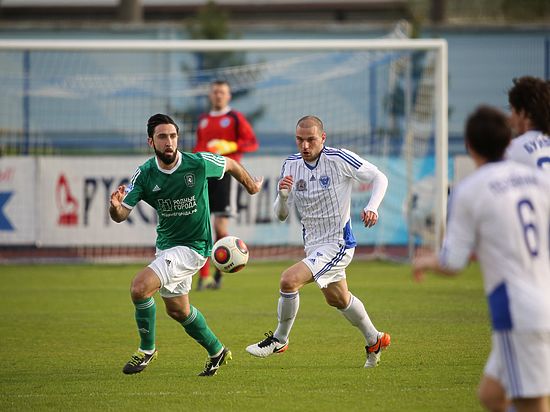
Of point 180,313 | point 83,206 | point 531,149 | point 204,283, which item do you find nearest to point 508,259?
point 531,149

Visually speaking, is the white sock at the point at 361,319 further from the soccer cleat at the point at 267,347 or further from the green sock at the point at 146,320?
the green sock at the point at 146,320

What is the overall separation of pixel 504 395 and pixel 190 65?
22.1m

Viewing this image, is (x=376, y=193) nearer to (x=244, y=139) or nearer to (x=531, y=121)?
(x=531, y=121)

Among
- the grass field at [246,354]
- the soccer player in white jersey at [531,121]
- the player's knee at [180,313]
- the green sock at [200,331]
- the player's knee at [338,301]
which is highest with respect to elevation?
the soccer player in white jersey at [531,121]

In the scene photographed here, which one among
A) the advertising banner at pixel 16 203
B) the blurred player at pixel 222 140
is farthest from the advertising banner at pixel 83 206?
the blurred player at pixel 222 140

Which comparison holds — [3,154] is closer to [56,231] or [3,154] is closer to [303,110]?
[56,231]

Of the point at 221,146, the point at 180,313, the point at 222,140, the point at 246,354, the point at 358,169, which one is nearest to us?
the point at 180,313

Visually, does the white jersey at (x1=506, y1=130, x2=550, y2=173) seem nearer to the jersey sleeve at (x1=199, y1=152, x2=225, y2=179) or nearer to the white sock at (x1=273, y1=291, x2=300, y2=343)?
the white sock at (x1=273, y1=291, x2=300, y2=343)

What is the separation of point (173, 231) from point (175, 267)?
35cm

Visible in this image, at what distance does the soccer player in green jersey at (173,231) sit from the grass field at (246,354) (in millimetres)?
288

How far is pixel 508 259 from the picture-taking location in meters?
4.49

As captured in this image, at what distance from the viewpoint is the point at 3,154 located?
59.8 ft

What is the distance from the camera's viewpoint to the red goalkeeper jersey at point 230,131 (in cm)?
1348

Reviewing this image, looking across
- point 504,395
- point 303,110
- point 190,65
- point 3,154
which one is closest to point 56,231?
point 3,154
